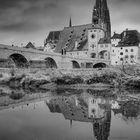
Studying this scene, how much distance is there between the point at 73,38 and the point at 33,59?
1482 inches

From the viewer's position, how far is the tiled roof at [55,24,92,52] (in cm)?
8131

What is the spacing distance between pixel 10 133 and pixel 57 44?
77915 millimetres

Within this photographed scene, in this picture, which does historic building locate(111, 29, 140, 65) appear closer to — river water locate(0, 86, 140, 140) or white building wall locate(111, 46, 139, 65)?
white building wall locate(111, 46, 139, 65)

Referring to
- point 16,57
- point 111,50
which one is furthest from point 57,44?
point 16,57

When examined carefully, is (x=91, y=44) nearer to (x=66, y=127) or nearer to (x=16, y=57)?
(x=16, y=57)

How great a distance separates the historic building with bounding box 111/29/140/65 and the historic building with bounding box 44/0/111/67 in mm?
2432

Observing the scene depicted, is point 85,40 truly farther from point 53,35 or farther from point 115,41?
point 53,35

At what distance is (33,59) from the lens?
1956 inches

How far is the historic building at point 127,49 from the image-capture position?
68938mm

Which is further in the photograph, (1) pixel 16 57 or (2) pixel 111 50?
(2) pixel 111 50

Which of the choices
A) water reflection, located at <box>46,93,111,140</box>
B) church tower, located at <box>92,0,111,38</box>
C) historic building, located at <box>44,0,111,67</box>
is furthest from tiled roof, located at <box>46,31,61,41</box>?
water reflection, located at <box>46,93,111,140</box>

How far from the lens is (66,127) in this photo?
1230 centimetres

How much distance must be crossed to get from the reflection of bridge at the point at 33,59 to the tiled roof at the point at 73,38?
46.4ft

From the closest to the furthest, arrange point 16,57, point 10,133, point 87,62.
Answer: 1. point 10,133
2. point 16,57
3. point 87,62
